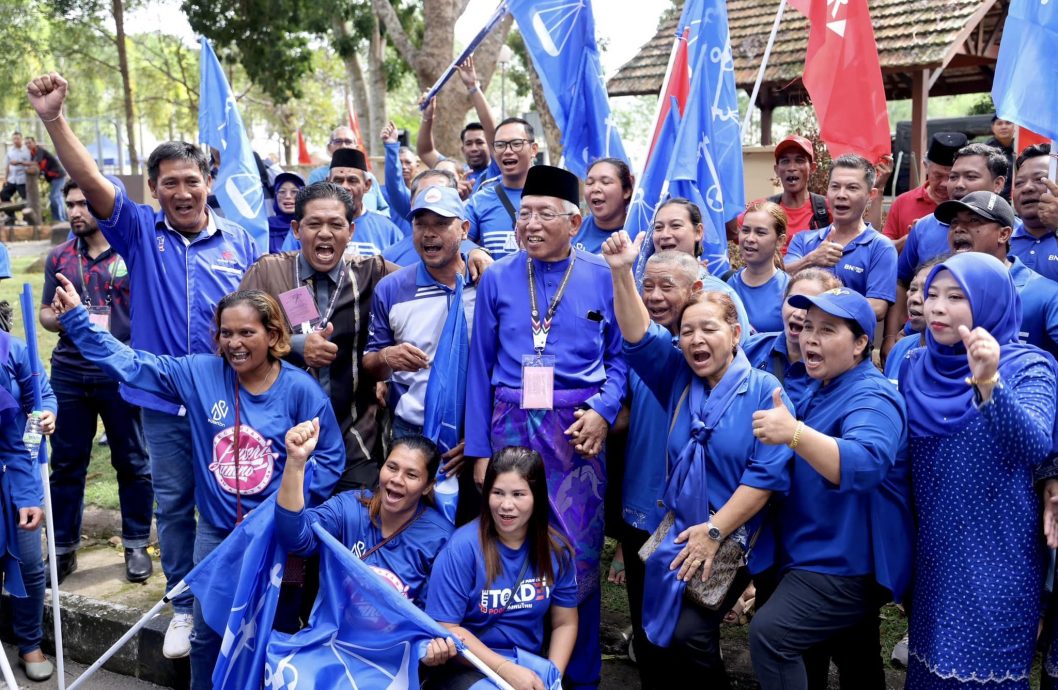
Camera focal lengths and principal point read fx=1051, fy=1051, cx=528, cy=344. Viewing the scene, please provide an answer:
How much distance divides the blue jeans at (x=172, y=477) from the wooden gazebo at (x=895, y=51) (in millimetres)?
9646

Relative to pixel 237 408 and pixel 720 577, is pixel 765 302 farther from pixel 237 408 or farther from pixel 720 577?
pixel 237 408

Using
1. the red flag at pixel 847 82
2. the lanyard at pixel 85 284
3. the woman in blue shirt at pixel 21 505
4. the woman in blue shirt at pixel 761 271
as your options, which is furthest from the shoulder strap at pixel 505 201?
the woman in blue shirt at pixel 21 505

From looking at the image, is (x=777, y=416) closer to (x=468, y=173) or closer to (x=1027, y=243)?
(x=1027, y=243)

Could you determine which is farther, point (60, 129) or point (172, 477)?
point (172, 477)

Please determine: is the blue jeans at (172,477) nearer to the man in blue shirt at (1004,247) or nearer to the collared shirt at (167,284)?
the collared shirt at (167,284)

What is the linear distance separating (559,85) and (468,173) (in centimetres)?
228

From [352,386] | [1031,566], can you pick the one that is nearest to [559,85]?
[352,386]

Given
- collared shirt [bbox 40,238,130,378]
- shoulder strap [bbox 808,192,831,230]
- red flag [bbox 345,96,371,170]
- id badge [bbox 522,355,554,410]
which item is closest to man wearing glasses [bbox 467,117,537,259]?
red flag [bbox 345,96,371,170]

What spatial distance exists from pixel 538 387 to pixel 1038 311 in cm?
200

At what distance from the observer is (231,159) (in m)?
6.61

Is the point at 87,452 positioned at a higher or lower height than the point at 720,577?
lower

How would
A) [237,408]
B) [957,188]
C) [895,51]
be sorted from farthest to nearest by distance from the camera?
[895,51] → [957,188] → [237,408]

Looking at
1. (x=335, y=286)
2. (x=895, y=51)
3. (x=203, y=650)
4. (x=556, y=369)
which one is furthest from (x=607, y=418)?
(x=895, y=51)

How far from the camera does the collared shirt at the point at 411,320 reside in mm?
4594
